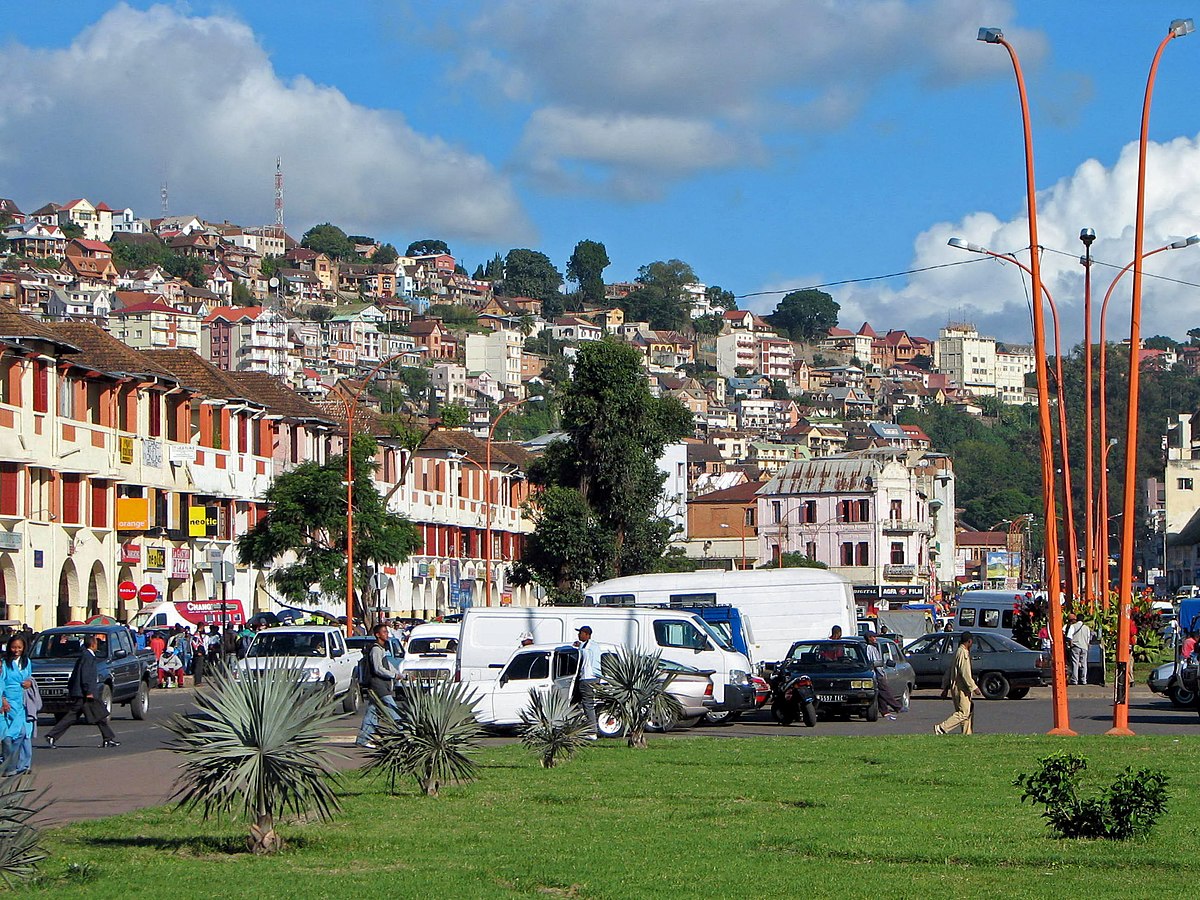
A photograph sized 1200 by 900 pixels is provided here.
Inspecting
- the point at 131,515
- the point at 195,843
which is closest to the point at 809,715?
the point at 195,843

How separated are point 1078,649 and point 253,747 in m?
31.1

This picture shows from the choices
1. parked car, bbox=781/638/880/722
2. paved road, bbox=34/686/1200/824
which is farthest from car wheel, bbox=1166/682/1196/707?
parked car, bbox=781/638/880/722

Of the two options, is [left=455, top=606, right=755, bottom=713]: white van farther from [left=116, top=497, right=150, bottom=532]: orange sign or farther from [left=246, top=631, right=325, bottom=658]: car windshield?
[left=116, top=497, right=150, bottom=532]: orange sign

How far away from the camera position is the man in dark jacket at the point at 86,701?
82.5ft

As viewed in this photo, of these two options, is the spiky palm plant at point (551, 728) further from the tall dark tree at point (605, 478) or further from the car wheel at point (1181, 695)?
the tall dark tree at point (605, 478)

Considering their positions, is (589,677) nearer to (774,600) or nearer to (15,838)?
(15,838)

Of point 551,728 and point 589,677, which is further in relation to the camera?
point 589,677

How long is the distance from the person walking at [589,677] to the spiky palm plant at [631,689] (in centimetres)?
19

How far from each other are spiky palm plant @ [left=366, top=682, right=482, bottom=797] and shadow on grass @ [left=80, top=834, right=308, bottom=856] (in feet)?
9.41

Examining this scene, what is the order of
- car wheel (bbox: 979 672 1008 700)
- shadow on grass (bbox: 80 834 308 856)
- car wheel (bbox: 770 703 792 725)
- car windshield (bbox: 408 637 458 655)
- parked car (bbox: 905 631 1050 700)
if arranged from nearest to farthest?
shadow on grass (bbox: 80 834 308 856), car wheel (bbox: 770 703 792 725), parked car (bbox: 905 631 1050 700), car wheel (bbox: 979 672 1008 700), car windshield (bbox: 408 637 458 655)

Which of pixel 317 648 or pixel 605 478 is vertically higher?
pixel 605 478

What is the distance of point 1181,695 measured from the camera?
108ft

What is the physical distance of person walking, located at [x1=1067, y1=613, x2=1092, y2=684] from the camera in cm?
4019

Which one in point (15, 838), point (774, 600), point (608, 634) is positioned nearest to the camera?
→ point (15, 838)
